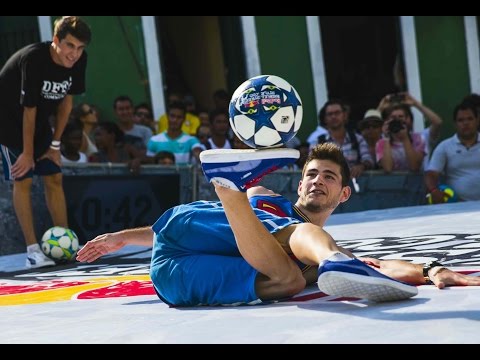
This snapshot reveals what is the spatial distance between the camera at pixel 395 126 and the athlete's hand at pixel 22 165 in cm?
387

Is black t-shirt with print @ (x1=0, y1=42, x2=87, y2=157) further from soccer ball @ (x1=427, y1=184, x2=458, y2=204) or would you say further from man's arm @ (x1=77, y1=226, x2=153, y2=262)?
soccer ball @ (x1=427, y1=184, x2=458, y2=204)

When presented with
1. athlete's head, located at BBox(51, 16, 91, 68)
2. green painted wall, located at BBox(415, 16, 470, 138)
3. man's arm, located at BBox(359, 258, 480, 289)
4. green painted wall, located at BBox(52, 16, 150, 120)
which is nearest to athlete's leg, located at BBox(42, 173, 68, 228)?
athlete's head, located at BBox(51, 16, 91, 68)

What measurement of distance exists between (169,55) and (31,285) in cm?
796

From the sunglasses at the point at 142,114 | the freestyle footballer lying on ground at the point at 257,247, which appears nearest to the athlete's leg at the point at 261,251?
the freestyle footballer lying on ground at the point at 257,247

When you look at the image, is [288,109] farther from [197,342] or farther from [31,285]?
[31,285]

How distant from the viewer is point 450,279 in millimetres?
4590

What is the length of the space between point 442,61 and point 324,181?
333 inches

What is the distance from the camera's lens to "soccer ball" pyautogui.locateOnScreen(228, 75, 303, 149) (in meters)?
4.35

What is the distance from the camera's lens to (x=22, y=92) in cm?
771

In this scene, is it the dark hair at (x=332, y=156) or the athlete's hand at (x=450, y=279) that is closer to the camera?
the athlete's hand at (x=450, y=279)

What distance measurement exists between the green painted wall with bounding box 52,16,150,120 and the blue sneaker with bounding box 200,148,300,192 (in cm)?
761

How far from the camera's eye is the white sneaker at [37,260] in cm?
756

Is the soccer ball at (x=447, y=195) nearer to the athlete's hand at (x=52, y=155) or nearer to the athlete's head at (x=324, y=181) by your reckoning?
the athlete's hand at (x=52, y=155)
